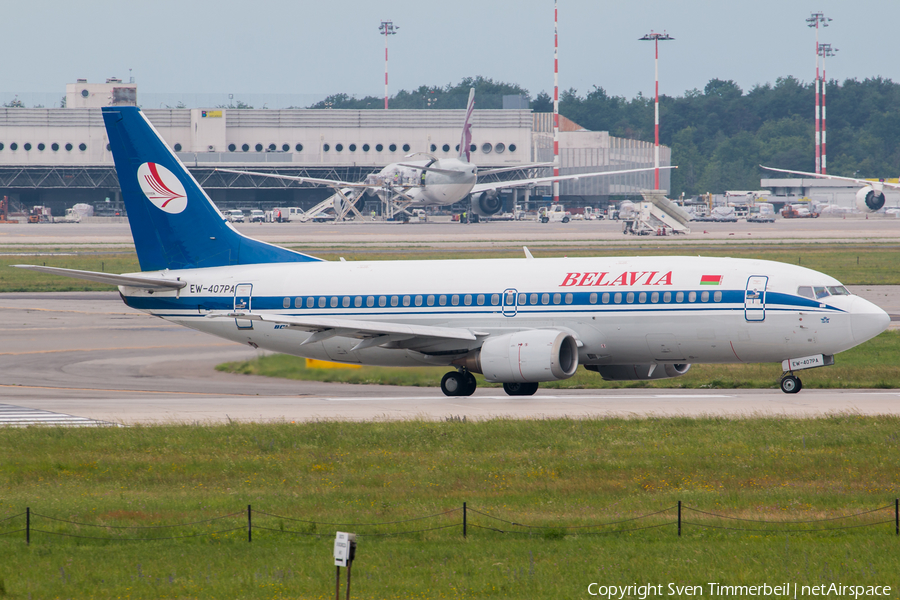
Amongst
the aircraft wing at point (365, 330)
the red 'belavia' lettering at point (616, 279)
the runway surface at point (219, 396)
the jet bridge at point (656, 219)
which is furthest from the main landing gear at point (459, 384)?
the jet bridge at point (656, 219)

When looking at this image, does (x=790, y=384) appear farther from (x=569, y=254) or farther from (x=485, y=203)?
(x=485, y=203)

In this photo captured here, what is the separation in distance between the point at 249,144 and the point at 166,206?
14870 cm

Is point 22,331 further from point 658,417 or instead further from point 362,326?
point 658,417

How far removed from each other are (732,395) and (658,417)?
6.46 meters

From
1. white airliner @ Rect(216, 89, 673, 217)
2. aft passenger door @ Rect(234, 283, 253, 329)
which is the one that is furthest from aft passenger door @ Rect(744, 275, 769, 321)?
white airliner @ Rect(216, 89, 673, 217)

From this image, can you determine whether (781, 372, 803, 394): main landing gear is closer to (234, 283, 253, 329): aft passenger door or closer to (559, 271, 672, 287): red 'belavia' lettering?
(559, 271, 672, 287): red 'belavia' lettering

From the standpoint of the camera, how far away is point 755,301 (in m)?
33.2

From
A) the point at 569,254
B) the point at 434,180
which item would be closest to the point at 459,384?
the point at 569,254

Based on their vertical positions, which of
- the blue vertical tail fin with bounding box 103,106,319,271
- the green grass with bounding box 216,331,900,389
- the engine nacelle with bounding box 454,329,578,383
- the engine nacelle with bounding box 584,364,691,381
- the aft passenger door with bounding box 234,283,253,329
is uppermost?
the blue vertical tail fin with bounding box 103,106,319,271

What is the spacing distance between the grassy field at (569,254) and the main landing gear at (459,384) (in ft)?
139

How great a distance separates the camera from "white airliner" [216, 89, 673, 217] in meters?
147

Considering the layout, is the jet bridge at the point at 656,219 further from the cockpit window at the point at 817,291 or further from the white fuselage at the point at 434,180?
the cockpit window at the point at 817,291

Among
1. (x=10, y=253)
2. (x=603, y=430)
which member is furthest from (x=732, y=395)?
(x=10, y=253)

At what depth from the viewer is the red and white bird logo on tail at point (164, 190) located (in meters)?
38.8
